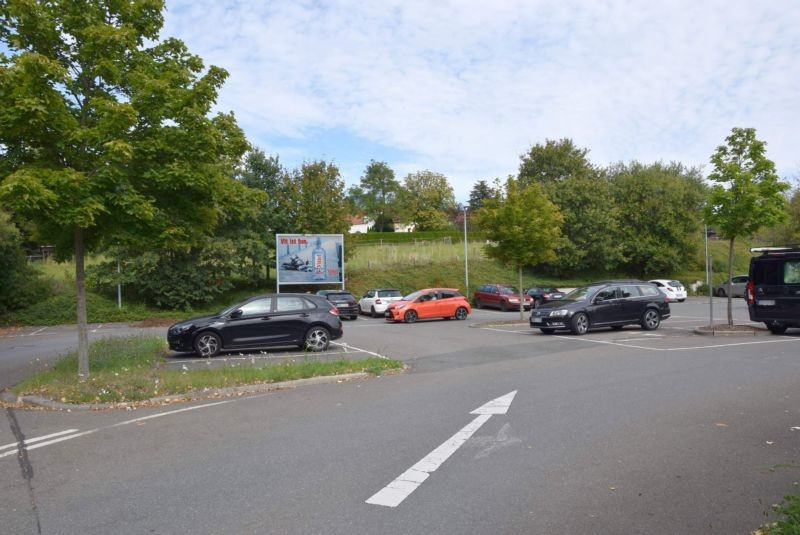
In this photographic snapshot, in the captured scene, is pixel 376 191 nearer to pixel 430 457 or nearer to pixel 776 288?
pixel 776 288

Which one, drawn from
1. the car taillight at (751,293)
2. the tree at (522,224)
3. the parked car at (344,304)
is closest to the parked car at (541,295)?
the tree at (522,224)

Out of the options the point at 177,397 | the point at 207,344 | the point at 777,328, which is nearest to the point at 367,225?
the point at 777,328

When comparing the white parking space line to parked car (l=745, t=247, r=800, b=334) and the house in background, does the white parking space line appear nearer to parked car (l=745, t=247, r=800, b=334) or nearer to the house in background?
parked car (l=745, t=247, r=800, b=334)

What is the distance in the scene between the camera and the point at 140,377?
1038 centimetres

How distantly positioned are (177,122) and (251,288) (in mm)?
28101

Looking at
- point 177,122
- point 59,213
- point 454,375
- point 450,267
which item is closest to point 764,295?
point 454,375

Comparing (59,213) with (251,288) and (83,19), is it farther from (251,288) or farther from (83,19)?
(251,288)

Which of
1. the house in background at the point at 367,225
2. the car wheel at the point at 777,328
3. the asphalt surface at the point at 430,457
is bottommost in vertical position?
the asphalt surface at the point at 430,457

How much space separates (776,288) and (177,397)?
52.2 ft

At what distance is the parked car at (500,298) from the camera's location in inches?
1345

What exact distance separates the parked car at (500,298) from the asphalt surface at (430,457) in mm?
22882

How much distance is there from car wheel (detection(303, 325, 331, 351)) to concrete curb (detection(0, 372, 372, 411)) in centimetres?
444

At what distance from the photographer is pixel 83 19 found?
1055 cm

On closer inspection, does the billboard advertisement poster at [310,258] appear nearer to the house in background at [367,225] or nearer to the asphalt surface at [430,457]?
the asphalt surface at [430,457]
